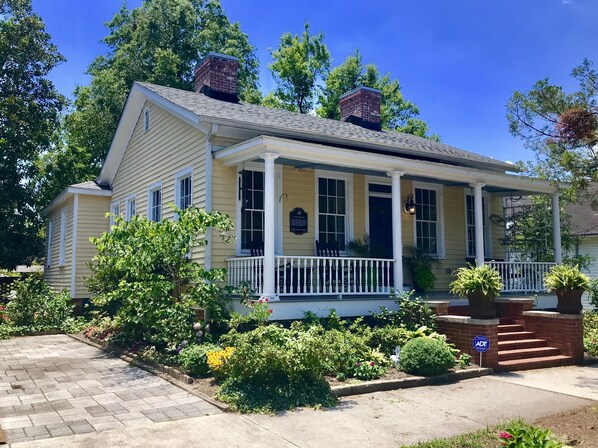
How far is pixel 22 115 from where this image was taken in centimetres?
2055

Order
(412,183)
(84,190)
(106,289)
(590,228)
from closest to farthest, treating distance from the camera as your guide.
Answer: (106,289) < (412,183) < (84,190) < (590,228)

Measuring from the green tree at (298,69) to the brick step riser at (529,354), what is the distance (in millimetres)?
24337

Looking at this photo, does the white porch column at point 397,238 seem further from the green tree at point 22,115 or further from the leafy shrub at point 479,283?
the green tree at point 22,115

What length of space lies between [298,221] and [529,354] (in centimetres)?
519

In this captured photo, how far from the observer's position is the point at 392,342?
8898 millimetres

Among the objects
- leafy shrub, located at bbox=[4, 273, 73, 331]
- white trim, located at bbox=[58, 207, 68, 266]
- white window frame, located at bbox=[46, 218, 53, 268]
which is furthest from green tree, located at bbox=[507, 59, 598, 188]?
white window frame, located at bbox=[46, 218, 53, 268]

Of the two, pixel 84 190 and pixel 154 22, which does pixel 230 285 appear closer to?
pixel 84 190

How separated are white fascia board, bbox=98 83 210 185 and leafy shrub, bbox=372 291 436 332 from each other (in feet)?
16.3

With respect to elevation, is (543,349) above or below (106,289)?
below

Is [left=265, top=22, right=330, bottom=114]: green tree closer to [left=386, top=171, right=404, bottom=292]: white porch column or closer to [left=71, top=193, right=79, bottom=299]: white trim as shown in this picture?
[left=71, top=193, right=79, bottom=299]: white trim

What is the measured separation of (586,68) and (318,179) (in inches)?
221

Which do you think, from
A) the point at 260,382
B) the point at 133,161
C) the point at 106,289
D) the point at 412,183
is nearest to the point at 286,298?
the point at 260,382

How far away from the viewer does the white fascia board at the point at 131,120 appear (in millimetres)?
11016

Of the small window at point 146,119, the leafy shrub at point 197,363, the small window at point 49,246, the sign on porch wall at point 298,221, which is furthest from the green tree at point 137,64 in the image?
the leafy shrub at point 197,363
